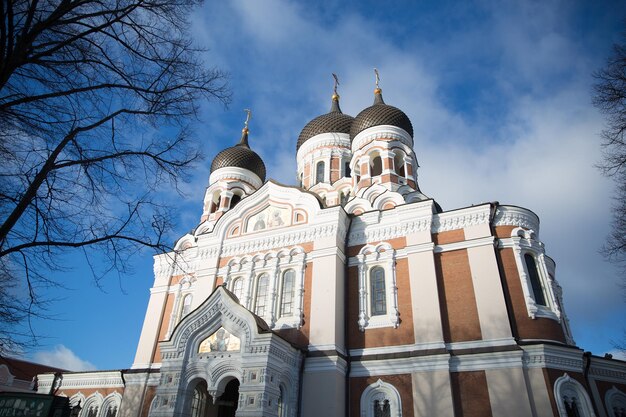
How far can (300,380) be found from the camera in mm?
11117

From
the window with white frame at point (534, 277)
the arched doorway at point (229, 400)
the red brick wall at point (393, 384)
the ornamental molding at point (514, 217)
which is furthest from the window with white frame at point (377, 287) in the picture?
the arched doorway at point (229, 400)

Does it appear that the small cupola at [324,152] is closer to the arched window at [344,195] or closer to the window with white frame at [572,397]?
the arched window at [344,195]

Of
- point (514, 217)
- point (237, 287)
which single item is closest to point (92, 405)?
point (237, 287)

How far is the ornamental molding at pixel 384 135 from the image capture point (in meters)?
18.0

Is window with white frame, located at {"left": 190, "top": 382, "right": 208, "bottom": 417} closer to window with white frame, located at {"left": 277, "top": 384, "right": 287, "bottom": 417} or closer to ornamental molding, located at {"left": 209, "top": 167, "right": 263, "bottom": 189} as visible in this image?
window with white frame, located at {"left": 277, "top": 384, "right": 287, "bottom": 417}

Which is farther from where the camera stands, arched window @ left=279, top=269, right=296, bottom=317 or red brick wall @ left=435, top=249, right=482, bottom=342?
arched window @ left=279, top=269, right=296, bottom=317

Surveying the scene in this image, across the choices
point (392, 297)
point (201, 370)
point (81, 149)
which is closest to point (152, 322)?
point (201, 370)

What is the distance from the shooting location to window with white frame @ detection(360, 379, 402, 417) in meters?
10.7

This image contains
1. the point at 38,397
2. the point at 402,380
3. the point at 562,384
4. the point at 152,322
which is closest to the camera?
the point at 38,397

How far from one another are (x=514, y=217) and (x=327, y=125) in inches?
456

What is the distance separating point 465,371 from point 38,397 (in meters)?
8.95

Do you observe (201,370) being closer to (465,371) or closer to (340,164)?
(465,371)

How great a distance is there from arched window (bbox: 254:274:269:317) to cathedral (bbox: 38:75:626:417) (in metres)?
0.04

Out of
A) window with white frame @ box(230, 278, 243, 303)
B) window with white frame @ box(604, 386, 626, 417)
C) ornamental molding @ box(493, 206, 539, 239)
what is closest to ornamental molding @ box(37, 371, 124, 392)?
window with white frame @ box(230, 278, 243, 303)
